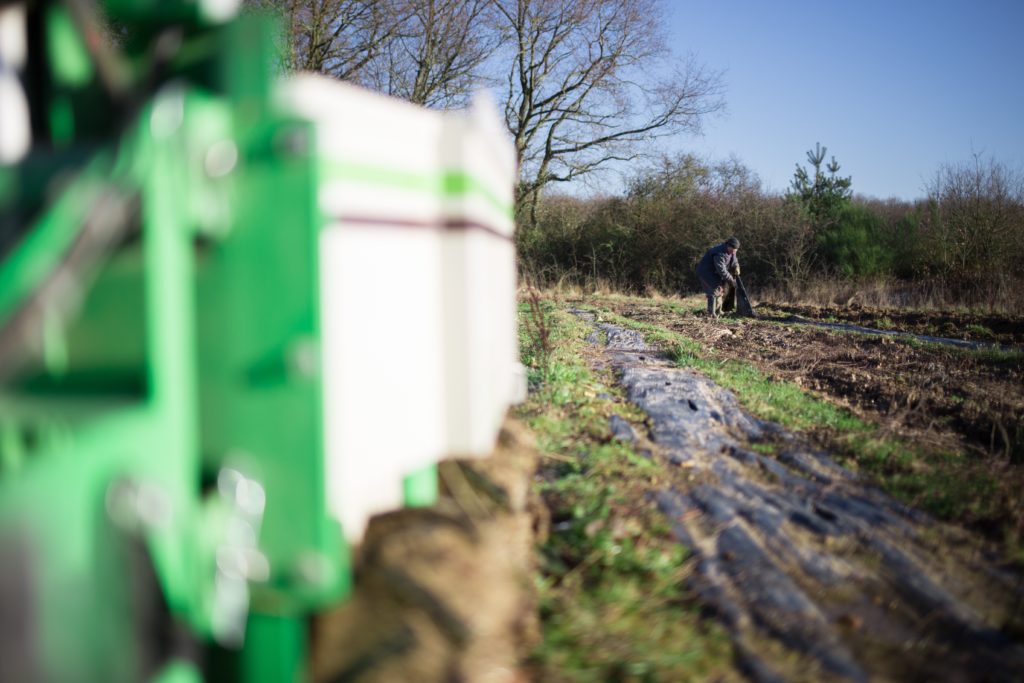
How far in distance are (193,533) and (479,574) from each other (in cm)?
53

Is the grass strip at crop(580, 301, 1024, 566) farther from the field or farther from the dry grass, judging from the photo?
the dry grass

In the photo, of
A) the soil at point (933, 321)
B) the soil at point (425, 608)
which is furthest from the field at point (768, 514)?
the soil at point (933, 321)

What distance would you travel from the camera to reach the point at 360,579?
137cm

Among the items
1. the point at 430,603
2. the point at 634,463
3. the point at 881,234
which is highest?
the point at 881,234

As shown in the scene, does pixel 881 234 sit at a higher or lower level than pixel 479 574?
higher

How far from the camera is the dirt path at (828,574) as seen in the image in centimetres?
204

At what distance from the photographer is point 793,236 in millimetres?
22594

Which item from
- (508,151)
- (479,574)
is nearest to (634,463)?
(508,151)

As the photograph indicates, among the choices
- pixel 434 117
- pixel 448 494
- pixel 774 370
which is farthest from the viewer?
pixel 774 370

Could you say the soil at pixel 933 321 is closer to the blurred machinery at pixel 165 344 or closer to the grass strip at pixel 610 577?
the grass strip at pixel 610 577

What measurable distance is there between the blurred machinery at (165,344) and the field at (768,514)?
0.84 metres

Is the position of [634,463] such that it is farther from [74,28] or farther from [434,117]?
[74,28]

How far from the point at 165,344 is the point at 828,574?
235 centimetres

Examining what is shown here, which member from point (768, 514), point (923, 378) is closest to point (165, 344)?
point (768, 514)
